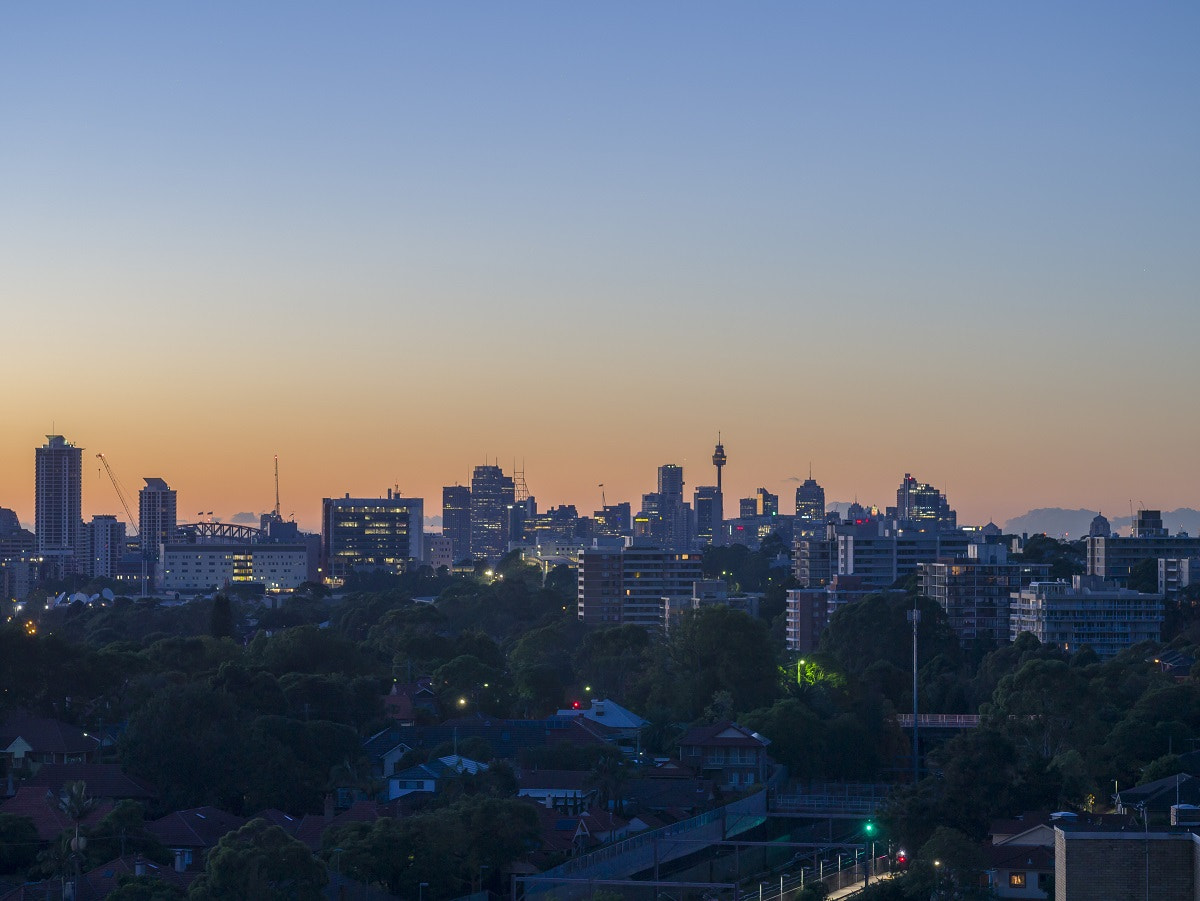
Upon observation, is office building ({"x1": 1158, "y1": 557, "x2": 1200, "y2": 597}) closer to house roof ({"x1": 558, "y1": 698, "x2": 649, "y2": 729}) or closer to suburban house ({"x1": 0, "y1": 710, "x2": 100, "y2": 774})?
house roof ({"x1": 558, "y1": 698, "x2": 649, "y2": 729})

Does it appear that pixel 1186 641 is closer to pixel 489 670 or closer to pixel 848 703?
pixel 848 703

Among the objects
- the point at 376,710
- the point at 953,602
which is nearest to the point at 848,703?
the point at 376,710

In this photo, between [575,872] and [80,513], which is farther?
[80,513]

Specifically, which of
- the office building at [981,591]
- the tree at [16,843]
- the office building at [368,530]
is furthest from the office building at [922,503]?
the tree at [16,843]

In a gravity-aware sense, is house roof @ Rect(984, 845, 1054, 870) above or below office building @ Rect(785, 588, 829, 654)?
below

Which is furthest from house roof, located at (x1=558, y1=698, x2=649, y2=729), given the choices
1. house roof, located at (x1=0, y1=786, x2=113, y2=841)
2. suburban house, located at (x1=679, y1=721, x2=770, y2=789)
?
house roof, located at (x1=0, y1=786, x2=113, y2=841)

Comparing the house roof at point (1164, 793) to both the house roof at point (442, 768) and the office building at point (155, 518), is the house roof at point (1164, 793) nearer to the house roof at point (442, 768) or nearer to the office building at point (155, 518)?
the house roof at point (442, 768)
